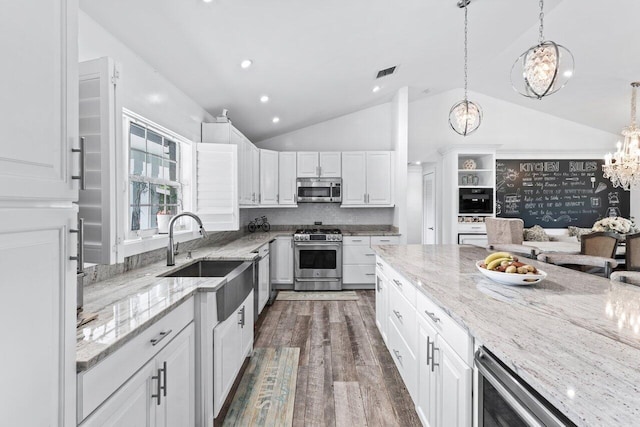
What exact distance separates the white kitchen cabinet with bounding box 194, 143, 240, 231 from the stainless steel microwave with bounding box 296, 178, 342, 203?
203 centimetres

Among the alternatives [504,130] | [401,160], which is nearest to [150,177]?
[401,160]

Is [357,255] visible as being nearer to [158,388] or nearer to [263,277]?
[263,277]

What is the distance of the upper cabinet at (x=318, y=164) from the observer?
5156mm

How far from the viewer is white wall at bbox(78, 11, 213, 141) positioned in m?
1.74

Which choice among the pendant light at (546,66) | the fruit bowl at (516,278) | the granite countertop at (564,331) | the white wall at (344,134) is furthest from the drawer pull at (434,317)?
the white wall at (344,134)

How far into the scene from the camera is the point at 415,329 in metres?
1.84

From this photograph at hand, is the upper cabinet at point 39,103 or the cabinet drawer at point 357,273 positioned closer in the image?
the upper cabinet at point 39,103

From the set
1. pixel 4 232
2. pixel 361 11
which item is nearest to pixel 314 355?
pixel 4 232

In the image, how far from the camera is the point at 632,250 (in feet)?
8.95

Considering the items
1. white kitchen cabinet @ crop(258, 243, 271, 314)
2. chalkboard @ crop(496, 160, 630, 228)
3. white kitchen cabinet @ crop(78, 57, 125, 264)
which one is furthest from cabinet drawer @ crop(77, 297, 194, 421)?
chalkboard @ crop(496, 160, 630, 228)

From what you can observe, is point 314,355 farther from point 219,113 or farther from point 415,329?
point 219,113

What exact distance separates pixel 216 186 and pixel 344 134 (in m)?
3.15

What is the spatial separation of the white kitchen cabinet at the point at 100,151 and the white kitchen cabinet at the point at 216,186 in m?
1.77

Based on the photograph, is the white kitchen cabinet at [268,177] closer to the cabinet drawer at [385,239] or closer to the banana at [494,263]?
the cabinet drawer at [385,239]
